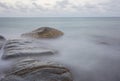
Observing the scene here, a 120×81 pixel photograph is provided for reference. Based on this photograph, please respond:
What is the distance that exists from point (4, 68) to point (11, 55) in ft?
3.98

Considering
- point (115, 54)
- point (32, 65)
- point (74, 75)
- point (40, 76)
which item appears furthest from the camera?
point (115, 54)

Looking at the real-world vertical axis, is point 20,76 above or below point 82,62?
above

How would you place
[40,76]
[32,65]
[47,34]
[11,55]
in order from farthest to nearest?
[47,34] → [11,55] → [32,65] → [40,76]

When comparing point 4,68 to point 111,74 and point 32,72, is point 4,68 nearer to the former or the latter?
point 32,72

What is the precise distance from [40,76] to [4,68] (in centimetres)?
217

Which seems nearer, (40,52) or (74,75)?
(74,75)

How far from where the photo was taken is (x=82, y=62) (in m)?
8.12

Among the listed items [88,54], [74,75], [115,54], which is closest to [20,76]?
[74,75]

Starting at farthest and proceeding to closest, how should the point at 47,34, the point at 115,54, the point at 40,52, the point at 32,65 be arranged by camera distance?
1. the point at 47,34
2. the point at 115,54
3. the point at 40,52
4. the point at 32,65

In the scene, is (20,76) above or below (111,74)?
above

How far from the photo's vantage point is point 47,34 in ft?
50.9

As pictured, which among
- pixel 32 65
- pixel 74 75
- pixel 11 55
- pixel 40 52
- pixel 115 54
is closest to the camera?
pixel 32 65

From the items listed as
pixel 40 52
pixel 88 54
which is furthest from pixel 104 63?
pixel 40 52

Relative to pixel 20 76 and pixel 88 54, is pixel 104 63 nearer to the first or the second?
pixel 88 54
